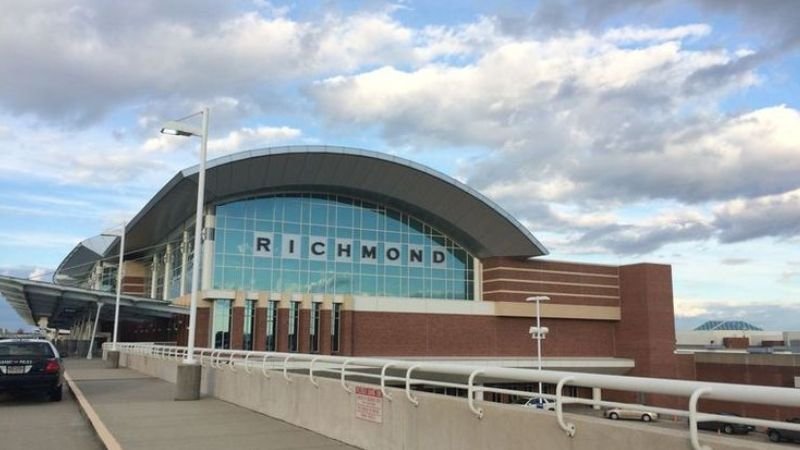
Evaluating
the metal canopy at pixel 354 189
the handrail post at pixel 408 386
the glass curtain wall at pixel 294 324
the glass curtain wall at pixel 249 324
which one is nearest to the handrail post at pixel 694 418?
the handrail post at pixel 408 386

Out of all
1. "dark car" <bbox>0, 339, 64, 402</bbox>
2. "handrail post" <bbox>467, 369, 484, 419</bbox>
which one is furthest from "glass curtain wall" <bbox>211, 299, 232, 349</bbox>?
"handrail post" <bbox>467, 369, 484, 419</bbox>

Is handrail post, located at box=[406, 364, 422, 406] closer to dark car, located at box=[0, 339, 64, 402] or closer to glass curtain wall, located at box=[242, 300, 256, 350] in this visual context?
dark car, located at box=[0, 339, 64, 402]

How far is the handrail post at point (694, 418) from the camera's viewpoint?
458 centimetres

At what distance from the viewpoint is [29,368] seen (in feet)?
53.8

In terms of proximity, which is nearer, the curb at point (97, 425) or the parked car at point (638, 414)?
the parked car at point (638, 414)

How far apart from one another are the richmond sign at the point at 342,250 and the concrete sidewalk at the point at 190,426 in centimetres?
3142

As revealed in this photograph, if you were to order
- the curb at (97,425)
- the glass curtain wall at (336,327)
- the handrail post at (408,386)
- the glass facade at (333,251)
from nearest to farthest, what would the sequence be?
the handrail post at (408,386), the curb at (97,425), the glass facade at (333,251), the glass curtain wall at (336,327)

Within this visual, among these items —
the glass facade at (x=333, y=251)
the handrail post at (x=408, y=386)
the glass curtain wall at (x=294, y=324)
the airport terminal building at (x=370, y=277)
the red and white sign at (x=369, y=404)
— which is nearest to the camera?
the handrail post at (x=408, y=386)

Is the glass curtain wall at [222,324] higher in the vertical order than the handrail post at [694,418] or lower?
higher

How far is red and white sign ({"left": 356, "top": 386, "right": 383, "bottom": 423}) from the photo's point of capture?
360 inches

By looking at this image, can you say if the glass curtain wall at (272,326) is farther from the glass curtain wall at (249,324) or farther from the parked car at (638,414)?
the parked car at (638,414)

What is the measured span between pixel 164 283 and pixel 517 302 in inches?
A: 1151

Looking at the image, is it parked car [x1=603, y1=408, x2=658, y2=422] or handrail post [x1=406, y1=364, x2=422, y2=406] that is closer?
parked car [x1=603, y1=408, x2=658, y2=422]

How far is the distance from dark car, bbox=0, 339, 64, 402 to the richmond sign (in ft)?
104
